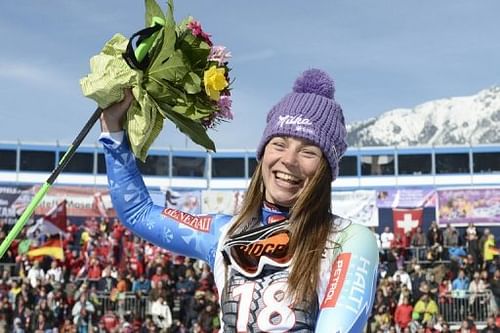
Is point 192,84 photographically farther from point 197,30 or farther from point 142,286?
point 142,286

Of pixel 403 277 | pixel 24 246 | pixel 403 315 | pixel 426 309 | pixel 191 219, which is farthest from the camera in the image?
pixel 24 246

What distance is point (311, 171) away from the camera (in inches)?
98.7

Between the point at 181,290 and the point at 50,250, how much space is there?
3889 mm

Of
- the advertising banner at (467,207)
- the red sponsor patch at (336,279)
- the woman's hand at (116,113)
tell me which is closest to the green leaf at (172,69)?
the woman's hand at (116,113)

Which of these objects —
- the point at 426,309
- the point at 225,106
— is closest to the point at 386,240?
the point at 426,309

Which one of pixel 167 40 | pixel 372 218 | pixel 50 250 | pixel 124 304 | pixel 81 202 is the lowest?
pixel 124 304

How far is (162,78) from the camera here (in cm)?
277

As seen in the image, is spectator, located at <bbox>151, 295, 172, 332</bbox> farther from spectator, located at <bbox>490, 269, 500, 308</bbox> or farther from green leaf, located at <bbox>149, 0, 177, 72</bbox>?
green leaf, located at <bbox>149, 0, 177, 72</bbox>

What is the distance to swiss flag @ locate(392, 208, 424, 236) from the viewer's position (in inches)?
784

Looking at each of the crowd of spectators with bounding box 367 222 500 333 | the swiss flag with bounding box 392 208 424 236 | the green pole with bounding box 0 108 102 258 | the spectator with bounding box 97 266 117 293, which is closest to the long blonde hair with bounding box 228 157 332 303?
the green pole with bounding box 0 108 102 258

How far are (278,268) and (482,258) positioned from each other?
15.3 meters

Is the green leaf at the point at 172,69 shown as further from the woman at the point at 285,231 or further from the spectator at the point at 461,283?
the spectator at the point at 461,283

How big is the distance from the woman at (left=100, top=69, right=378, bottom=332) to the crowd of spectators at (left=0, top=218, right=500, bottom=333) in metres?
12.6

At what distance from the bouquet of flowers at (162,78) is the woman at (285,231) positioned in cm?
9
